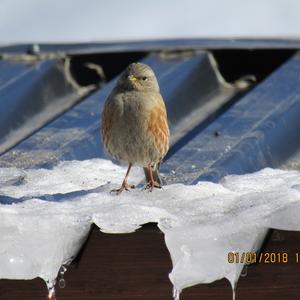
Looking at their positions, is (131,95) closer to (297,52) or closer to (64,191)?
(64,191)

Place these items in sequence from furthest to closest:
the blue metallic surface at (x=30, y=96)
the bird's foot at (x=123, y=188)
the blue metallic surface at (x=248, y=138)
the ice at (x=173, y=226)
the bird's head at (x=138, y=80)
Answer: the blue metallic surface at (x=30, y=96), the bird's head at (x=138, y=80), the blue metallic surface at (x=248, y=138), the bird's foot at (x=123, y=188), the ice at (x=173, y=226)

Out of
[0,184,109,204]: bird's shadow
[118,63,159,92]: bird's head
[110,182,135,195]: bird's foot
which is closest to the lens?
[0,184,109,204]: bird's shadow

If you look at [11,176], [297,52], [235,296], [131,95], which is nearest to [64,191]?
[11,176]

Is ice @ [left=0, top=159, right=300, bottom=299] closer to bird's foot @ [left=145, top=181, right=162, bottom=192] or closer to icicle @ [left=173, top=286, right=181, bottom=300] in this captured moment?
icicle @ [left=173, top=286, right=181, bottom=300]

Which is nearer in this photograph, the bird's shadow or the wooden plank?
the wooden plank

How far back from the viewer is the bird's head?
218 inches

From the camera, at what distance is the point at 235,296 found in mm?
4102

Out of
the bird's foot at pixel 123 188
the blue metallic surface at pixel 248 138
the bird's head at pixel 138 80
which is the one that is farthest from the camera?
the bird's head at pixel 138 80

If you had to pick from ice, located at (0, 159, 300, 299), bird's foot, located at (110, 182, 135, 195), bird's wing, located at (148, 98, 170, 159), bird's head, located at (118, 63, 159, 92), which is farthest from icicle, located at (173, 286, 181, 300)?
bird's head, located at (118, 63, 159, 92)

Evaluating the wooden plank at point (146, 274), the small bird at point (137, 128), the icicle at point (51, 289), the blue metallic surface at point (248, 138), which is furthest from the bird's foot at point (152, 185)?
the icicle at point (51, 289)

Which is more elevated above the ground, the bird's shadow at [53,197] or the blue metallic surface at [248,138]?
the bird's shadow at [53,197]

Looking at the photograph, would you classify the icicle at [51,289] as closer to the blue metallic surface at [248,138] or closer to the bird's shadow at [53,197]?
the bird's shadow at [53,197]

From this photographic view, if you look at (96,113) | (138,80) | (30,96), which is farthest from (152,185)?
Answer: (30,96)

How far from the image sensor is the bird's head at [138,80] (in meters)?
5.54
